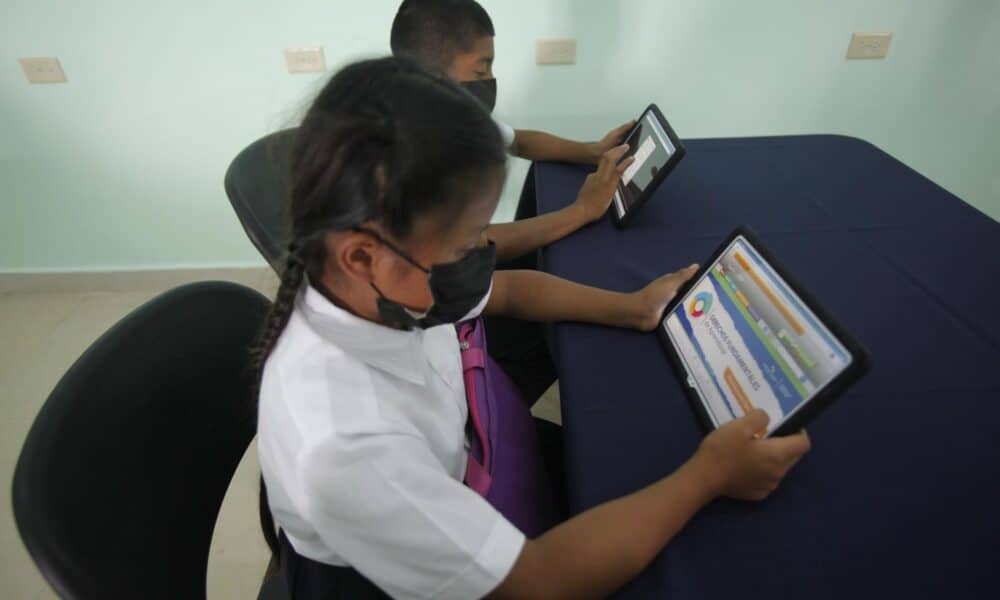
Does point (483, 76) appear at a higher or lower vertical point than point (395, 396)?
higher

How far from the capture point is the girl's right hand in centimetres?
51

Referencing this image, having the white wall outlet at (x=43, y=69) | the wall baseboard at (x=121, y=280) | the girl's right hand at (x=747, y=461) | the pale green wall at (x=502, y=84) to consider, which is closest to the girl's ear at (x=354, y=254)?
the girl's right hand at (x=747, y=461)

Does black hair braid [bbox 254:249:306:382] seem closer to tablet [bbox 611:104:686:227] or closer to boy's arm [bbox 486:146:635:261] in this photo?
boy's arm [bbox 486:146:635:261]

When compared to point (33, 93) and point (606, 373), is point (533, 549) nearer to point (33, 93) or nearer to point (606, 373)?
point (606, 373)

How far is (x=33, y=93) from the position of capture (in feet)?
5.54

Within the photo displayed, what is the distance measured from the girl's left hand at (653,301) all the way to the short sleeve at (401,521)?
1.25 ft

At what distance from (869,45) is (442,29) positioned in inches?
56.5

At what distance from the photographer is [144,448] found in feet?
1.85

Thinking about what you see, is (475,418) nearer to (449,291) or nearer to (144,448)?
(449,291)

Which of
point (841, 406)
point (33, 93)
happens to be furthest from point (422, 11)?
point (33, 93)

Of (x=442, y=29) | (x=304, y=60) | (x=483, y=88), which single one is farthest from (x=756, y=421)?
(x=304, y=60)

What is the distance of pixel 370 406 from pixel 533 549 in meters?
0.21

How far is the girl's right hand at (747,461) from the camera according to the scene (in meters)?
0.51

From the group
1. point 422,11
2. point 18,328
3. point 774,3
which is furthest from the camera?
point 18,328
